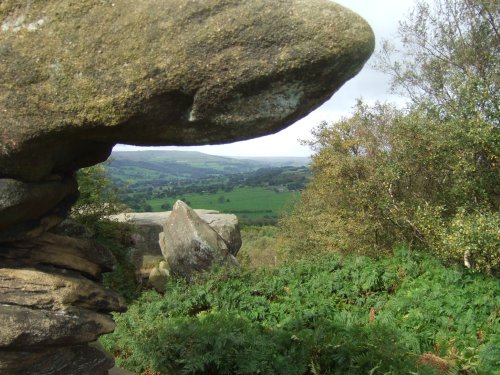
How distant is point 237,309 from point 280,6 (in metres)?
10.8

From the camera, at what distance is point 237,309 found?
14906 millimetres

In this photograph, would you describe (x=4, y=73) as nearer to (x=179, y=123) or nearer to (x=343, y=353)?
(x=179, y=123)

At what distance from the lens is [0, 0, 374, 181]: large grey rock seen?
5559 millimetres

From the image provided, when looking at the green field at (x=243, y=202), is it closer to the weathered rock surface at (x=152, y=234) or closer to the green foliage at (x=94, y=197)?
the weathered rock surface at (x=152, y=234)

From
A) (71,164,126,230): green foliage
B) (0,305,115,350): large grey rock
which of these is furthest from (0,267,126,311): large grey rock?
(71,164,126,230): green foliage

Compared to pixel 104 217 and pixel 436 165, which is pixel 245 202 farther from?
pixel 436 165

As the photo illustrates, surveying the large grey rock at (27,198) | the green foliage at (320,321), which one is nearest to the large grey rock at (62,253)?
the large grey rock at (27,198)

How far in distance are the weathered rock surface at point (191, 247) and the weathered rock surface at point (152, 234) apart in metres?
4.28

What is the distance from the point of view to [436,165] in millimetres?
17266

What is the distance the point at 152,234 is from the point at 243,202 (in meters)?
63.6

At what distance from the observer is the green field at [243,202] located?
259ft

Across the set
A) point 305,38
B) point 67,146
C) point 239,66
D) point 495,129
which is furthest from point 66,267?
point 495,129

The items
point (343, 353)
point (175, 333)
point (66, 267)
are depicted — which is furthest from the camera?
point (175, 333)

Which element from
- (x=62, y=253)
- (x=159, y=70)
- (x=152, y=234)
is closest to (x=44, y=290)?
(x=62, y=253)
